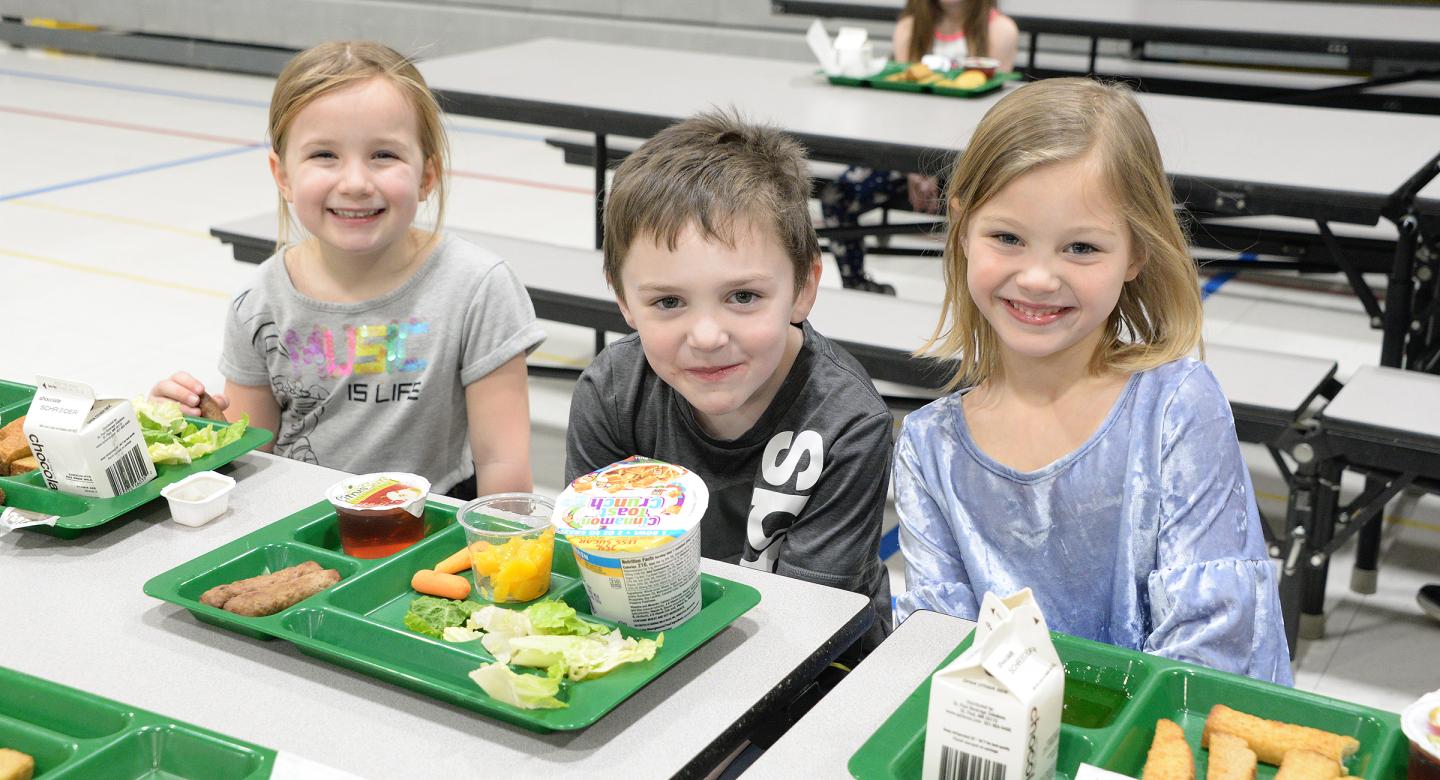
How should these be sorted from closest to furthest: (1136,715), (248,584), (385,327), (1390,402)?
(1136,715), (248,584), (385,327), (1390,402)

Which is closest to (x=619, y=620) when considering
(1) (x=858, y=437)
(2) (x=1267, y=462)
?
(1) (x=858, y=437)

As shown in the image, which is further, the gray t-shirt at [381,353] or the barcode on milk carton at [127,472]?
the gray t-shirt at [381,353]

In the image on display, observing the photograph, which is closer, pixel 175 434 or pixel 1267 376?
pixel 175 434

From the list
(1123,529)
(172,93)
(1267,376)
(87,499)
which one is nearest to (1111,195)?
(1123,529)

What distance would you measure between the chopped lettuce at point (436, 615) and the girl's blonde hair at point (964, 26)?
157 inches

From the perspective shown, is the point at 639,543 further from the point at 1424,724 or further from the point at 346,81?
the point at 346,81

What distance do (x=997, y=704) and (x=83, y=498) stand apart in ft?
3.49

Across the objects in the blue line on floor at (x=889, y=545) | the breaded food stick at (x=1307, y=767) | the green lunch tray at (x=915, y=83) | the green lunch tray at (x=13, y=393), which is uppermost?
the green lunch tray at (x=915, y=83)

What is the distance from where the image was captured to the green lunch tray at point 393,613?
1191mm

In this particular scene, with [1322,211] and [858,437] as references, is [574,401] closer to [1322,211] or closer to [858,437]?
[858,437]

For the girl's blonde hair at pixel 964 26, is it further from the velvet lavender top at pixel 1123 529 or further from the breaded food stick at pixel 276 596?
the breaded food stick at pixel 276 596

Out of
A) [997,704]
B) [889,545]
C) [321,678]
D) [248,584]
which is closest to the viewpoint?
[997,704]

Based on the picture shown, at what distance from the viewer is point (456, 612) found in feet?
4.40

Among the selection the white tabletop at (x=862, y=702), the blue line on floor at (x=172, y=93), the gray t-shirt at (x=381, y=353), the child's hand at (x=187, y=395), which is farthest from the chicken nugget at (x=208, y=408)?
the blue line on floor at (x=172, y=93)
